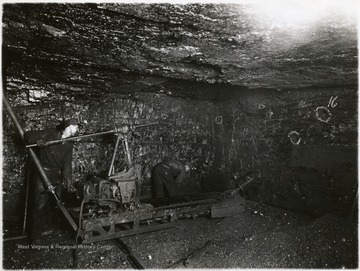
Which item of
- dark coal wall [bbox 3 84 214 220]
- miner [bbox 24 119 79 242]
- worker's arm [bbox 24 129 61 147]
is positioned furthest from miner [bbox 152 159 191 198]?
worker's arm [bbox 24 129 61 147]

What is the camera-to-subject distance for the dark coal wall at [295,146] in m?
4.29

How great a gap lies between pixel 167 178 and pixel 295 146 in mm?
2650

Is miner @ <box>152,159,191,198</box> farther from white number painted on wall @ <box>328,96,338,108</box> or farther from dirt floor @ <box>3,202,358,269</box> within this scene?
white number painted on wall @ <box>328,96,338,108</box>

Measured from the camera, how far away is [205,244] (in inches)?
147

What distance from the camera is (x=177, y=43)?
298 cm

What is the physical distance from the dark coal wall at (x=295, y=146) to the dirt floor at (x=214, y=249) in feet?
2.25

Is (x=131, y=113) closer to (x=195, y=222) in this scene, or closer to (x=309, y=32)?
(x=195, y=222)

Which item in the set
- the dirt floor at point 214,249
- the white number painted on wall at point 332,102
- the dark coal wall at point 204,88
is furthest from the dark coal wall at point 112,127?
the white number painted on wall at point 332,102

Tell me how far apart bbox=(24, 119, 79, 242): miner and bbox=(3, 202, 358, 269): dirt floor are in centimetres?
30

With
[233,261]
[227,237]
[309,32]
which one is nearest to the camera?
[309,32]

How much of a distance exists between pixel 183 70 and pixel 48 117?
2.75 m

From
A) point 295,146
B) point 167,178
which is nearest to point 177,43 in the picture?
point 295,146

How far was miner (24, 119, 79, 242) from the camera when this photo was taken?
13.0ft

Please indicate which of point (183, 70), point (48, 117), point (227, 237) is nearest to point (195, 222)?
point (227, 237)
